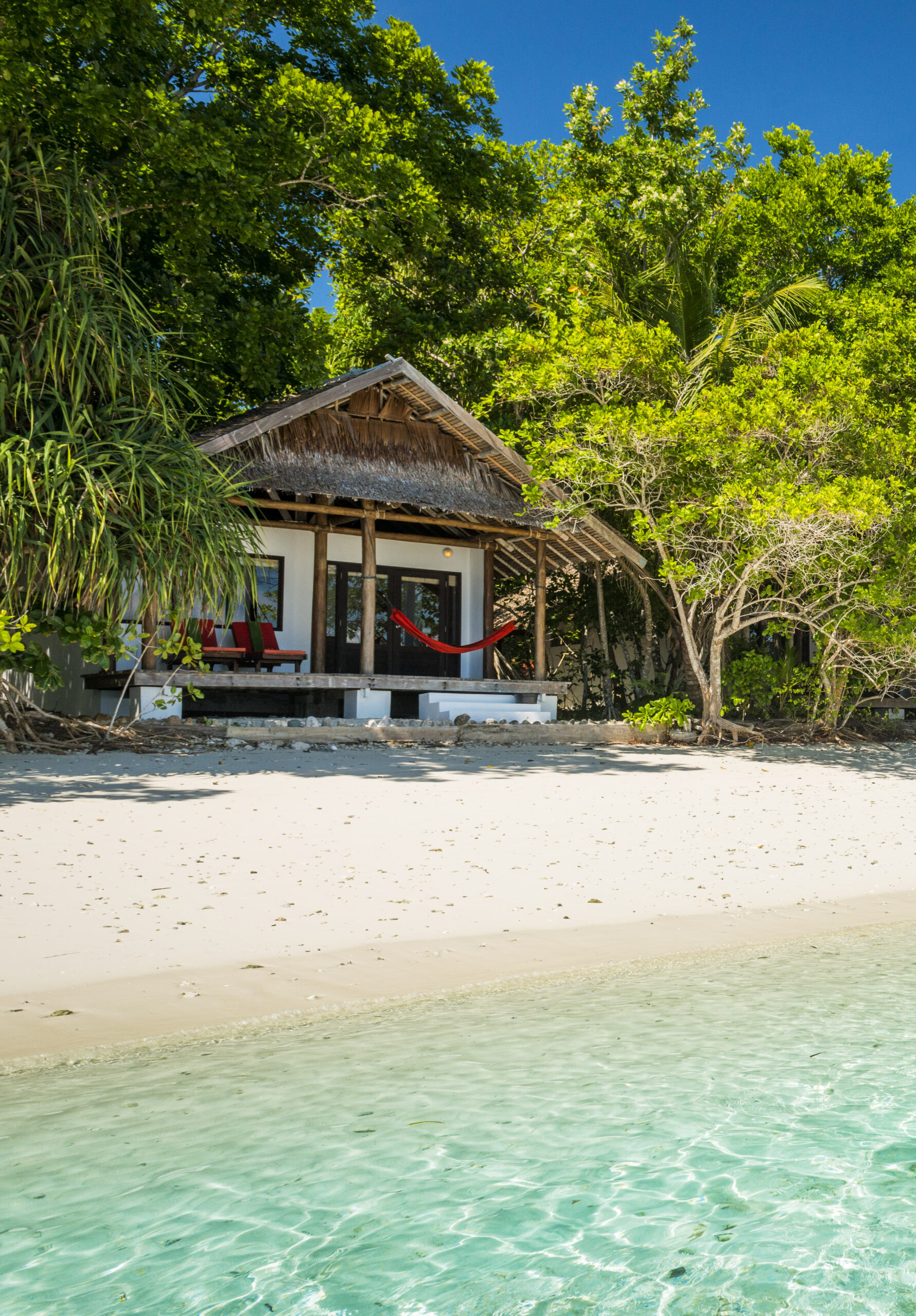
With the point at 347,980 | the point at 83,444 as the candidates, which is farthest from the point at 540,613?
the point at 347,980

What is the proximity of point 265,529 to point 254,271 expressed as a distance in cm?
456

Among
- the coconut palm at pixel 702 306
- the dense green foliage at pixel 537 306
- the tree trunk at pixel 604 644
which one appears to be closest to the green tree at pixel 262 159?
the dense green foliage at pixel 537 306

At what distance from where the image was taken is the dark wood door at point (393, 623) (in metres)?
15.3

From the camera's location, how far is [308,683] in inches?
501

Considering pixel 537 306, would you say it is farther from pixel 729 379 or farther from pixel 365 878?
pixel 365 878

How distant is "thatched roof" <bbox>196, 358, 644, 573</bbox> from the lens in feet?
40.7

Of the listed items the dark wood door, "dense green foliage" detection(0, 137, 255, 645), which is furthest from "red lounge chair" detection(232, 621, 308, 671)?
"dense green foliage" detection(0, 137, 255, 645)

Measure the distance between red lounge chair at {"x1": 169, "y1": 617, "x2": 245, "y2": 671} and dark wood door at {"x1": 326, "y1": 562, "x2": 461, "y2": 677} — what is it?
2.28 metres

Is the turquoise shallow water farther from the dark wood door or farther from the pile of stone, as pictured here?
the dark wood door

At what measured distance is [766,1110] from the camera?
10.2 feet

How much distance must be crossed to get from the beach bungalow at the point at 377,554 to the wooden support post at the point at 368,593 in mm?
22

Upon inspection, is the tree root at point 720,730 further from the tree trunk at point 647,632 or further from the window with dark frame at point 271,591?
the window with dark frame at point 271,591

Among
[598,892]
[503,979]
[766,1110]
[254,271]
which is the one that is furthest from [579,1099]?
[254,271]

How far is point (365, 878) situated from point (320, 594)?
330 inches
